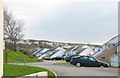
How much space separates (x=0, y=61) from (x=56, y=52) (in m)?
94.6

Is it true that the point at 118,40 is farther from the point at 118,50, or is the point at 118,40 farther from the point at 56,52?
the point at 56,52

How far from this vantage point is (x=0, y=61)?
10758 millimetres

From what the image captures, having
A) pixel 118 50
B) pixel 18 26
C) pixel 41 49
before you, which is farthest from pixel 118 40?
pixel 41 49

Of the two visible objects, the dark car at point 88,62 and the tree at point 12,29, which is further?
the tree at point 12,29

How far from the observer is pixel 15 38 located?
52469 mm

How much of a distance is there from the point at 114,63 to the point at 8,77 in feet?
117

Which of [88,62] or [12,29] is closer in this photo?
[88,62]

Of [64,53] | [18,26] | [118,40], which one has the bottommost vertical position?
[64,53]

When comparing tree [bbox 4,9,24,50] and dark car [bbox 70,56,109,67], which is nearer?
dark car [bbox 70,56,109,67]

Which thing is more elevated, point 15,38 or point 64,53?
point 15,38

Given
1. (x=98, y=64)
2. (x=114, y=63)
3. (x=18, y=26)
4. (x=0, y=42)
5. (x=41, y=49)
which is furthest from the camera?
(x=41, y=49)

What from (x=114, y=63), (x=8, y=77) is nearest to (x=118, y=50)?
(x=114, y=63)

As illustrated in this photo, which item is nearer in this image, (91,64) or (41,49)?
(91,64)

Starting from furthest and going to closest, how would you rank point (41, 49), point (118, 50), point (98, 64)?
point (41, 49)
point (118, 50)
point (98, 64)
